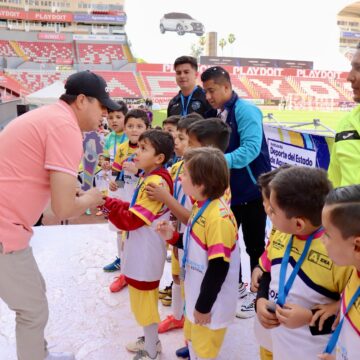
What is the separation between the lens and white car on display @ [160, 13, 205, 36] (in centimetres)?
5678

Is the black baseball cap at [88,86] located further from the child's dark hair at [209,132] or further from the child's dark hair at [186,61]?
the child's dark hair at [186,61]

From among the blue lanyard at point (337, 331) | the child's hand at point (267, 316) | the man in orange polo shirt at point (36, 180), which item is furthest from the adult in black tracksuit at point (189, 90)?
the blue lanyard at point (337, 331)

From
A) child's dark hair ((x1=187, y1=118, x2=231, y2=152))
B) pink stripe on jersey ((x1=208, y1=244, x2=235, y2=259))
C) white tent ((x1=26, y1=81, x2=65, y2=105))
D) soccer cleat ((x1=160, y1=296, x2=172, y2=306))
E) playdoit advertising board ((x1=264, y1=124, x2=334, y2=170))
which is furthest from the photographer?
white tent ((x1=26, y1=81, x2=65, y2=105))

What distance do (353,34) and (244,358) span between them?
256 feet

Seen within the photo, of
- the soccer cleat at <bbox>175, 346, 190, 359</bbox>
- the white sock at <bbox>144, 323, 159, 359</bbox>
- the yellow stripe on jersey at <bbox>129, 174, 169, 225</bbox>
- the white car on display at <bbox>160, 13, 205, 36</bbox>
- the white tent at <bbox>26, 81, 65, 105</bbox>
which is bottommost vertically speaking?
the soccer cleat at <bbox>175, 346, 190, 359</bbox>

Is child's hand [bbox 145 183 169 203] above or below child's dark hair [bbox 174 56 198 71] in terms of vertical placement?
below

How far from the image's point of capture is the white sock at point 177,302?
2.82m

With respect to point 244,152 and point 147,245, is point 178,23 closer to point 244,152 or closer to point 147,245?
point 244,152

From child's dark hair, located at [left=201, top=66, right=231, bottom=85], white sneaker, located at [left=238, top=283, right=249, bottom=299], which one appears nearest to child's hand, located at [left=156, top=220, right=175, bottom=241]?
child's dark hair, located at [left=201, top=66, right=231, bottom=85]

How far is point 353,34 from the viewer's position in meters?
69.8

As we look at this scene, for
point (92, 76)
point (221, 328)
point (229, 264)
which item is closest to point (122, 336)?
point (221, 328)

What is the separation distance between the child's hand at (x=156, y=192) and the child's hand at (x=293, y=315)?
0.98 meters

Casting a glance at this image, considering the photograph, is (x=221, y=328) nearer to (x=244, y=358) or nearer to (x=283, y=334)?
(x=283, y=334)

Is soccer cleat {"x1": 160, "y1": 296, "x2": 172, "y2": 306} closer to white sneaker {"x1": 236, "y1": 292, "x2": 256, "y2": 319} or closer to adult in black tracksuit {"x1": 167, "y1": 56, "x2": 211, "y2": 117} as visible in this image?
white sneaker {"x1": 236, "y1": 292, "x2": 256, "y2": 319}
